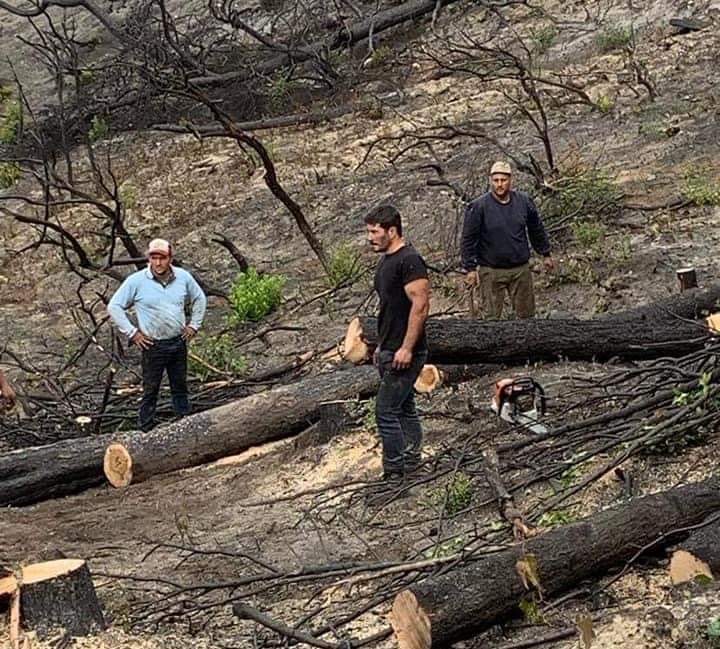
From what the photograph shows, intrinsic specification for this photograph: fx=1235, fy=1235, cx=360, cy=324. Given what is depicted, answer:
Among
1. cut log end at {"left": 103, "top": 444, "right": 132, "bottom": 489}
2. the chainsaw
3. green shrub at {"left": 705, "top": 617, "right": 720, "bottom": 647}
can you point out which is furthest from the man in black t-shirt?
green shrub at {"left": 705, "top": 617, "right": 720, "bottom": 647}

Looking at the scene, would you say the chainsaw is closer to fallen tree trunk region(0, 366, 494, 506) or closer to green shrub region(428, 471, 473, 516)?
green shrub region(428, 471, 473, 516)

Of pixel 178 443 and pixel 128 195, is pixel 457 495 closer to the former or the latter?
pixel 178 443

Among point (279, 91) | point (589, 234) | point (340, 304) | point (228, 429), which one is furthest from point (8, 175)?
point (228, 429)

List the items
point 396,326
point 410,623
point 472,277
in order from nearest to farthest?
1. point 410,623
2. point 396,326
3. point 472,277

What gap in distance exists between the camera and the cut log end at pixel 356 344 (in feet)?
29.0

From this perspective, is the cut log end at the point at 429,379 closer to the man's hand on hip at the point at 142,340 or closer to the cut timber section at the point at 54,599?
the man's hand on hip at the point at 142,340

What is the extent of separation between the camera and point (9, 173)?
19156mm

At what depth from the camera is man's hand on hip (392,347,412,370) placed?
23.5ft

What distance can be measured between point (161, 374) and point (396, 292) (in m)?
2.78

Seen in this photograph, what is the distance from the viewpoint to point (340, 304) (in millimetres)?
12961

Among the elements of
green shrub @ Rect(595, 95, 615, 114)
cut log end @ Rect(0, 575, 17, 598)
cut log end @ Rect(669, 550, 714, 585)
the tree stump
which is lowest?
cut log end @ Rect(669, 550, 714, 585)

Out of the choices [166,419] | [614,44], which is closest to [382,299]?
[166,419]

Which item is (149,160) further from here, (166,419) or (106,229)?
(166,419)

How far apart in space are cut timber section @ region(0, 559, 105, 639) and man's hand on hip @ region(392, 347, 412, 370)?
2.25 meters
